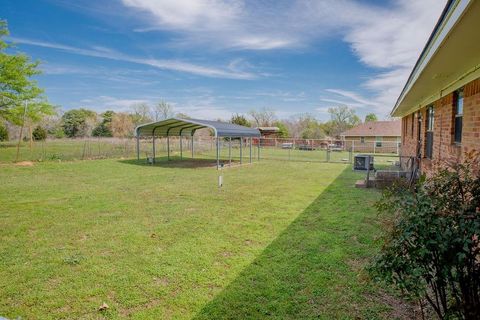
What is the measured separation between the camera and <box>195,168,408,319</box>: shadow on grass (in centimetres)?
308

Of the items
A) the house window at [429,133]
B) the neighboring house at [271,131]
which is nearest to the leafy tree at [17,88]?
the house window at [429,133]

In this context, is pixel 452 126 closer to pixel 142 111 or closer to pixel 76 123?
pixel 76 123

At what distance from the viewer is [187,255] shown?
452cm

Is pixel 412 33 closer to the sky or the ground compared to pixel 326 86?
closer to the ground

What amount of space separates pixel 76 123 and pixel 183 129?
3585 cm

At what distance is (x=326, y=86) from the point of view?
52250 millimetres

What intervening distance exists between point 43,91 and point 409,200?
27133 millimetres

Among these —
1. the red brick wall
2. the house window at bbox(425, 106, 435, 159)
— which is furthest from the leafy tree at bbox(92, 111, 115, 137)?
the red brick wall

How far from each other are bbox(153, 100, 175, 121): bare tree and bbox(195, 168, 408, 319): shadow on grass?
53696 mm

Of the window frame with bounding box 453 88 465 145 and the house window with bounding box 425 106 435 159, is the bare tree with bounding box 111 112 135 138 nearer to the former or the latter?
the house window with bounding box 425 106 435 159

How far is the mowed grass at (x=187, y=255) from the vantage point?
126 inches

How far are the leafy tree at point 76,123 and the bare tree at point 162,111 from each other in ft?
36.2

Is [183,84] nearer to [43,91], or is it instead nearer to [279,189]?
[43,91]

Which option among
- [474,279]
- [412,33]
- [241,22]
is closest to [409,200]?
[474,279]
